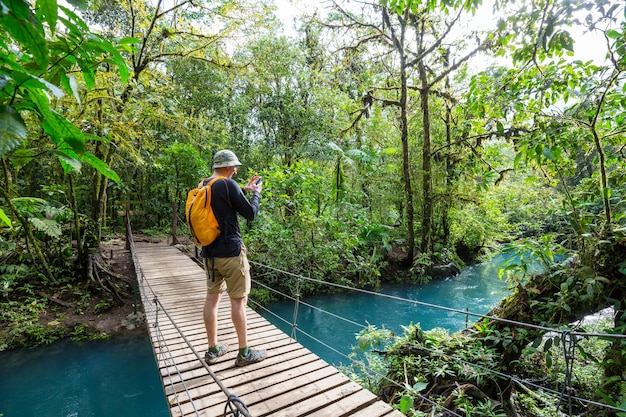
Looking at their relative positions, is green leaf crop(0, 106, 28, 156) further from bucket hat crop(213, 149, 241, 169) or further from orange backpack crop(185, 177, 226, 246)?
bucket hat crop(213, 149, 241, 169)

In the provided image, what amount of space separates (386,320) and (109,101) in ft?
23.4

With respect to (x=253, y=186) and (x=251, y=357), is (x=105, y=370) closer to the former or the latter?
(x=251, y=357)

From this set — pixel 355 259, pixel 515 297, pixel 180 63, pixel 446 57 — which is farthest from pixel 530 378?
pixel 180 63

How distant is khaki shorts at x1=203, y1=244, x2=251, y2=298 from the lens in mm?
2395

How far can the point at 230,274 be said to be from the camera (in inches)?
94.7

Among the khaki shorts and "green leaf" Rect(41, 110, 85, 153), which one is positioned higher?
"green leaf" Rect(41, 110, 85, 153)

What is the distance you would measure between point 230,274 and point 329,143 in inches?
318

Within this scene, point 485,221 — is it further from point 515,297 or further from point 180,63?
point 180,63

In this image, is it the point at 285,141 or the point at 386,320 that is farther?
the point at 285,141

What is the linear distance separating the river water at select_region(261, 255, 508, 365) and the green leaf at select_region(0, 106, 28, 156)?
5.55 meters

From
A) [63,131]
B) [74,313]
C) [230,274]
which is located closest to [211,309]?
[230,274]

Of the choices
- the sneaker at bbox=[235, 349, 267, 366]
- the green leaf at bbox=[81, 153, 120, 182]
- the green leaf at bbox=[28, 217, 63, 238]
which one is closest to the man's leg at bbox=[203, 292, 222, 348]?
the sneaker at bbox=[235, 349, 267, 366]

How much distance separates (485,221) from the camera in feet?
35.6

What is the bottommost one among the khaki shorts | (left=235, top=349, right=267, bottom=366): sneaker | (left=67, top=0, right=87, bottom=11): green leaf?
(left=235, top=349, right=267, bottom=366): sneaker
